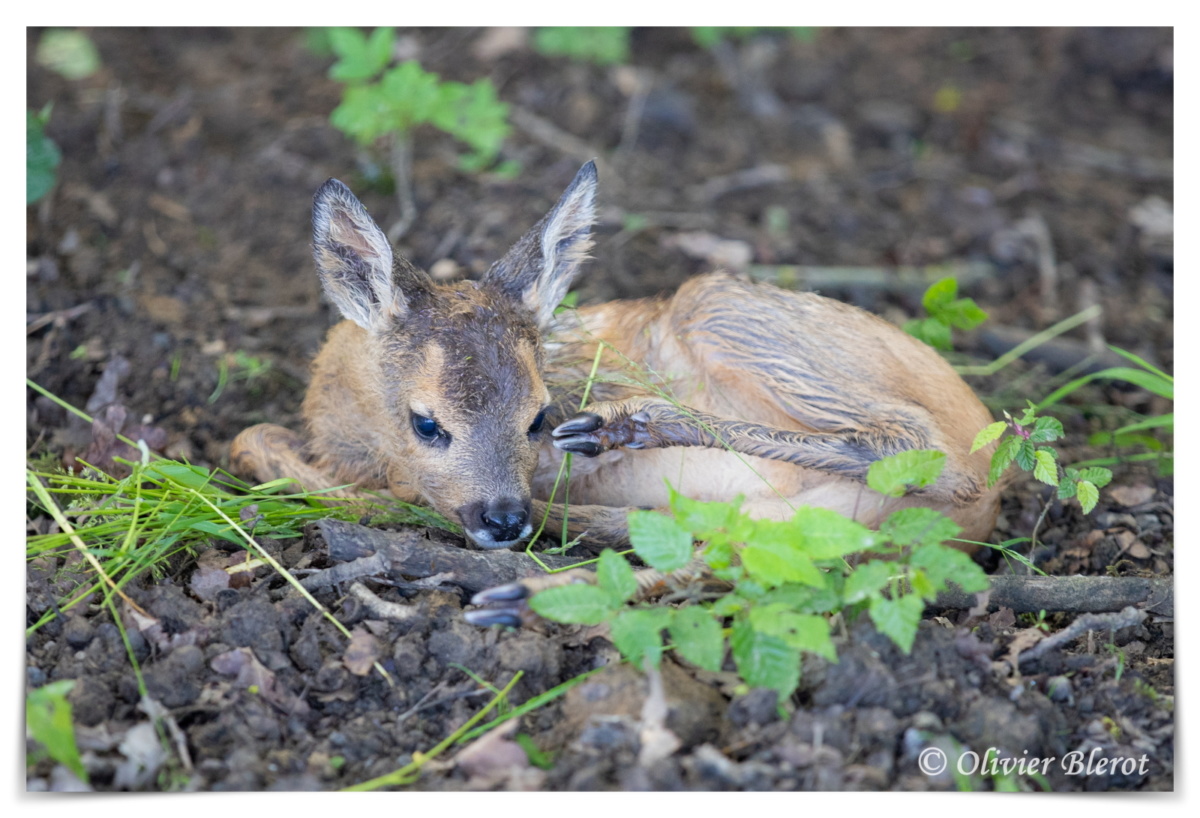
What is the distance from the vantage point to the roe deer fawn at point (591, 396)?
15.1 ft

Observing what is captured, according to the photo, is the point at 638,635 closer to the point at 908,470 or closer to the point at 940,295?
the point at 908,470

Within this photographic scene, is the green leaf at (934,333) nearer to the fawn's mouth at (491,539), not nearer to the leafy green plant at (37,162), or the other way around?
the fawn's mouth at (491,539)

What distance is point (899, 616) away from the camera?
3.46 m

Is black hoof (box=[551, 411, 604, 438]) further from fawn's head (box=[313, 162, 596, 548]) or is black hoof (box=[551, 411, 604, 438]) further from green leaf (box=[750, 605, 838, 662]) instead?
green leaf (box=[750, 605, 838, 662])

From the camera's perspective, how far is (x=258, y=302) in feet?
22.0

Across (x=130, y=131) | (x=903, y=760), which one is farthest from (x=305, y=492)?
(x=130, y=131)

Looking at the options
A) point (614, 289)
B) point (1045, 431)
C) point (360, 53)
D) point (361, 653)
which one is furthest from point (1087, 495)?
point (360, 53)

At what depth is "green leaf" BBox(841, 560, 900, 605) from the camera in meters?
3.46

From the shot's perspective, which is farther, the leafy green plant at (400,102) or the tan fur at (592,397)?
the leafy green plant at (400,102)

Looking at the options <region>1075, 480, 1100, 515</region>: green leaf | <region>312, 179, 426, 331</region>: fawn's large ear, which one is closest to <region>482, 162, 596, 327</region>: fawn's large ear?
<region>312, 179, 426, 331</region>: fawn's large ear

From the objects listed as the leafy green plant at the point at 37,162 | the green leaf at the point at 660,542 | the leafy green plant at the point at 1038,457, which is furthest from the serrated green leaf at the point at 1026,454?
the leafy green plant at the point at 37,162

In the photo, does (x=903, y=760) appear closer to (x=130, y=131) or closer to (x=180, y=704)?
(x=180, y=704)

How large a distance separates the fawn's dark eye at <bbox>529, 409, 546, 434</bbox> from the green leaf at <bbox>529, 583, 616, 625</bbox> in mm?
1263

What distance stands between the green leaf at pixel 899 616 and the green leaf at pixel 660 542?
648 millimetres
